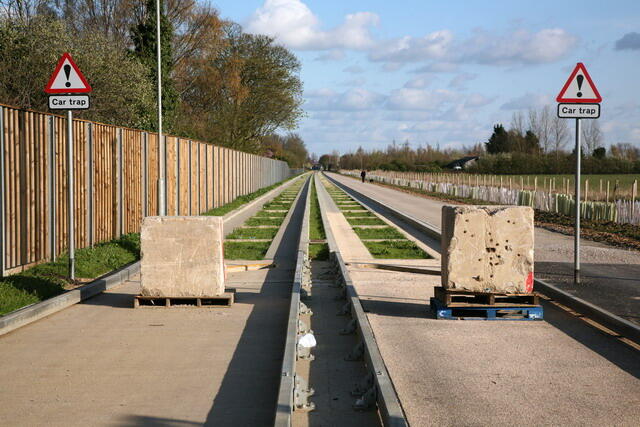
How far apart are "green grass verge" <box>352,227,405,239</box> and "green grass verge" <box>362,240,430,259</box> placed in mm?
1370

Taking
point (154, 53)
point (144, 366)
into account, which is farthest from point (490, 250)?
point (154, 53)

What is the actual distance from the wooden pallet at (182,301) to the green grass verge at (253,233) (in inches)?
387

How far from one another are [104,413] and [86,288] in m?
5.33

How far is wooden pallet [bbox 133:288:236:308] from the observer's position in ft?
31.3

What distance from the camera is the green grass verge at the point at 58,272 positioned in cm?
948

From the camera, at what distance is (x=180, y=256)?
9492 millimetres

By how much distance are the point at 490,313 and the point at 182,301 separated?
4.06 meters

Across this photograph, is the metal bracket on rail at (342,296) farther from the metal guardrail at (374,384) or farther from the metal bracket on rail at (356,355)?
the metal bracket on rail at (356,355)

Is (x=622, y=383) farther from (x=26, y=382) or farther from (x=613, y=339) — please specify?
(x=26, y=382)

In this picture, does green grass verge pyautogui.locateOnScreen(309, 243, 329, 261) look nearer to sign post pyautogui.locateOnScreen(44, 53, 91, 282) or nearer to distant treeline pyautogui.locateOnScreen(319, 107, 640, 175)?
sign post pyautogui.locateOnScreen(44, 53, 91, 282)

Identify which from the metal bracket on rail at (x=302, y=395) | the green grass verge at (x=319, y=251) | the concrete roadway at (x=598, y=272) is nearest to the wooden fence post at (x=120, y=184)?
the green grass verge at (x=319, y=251)

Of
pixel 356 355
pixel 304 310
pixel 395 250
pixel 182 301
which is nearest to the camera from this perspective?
pixel 356 355

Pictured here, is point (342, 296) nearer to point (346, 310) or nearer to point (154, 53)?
point (346, 310)

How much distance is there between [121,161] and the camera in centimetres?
1680
